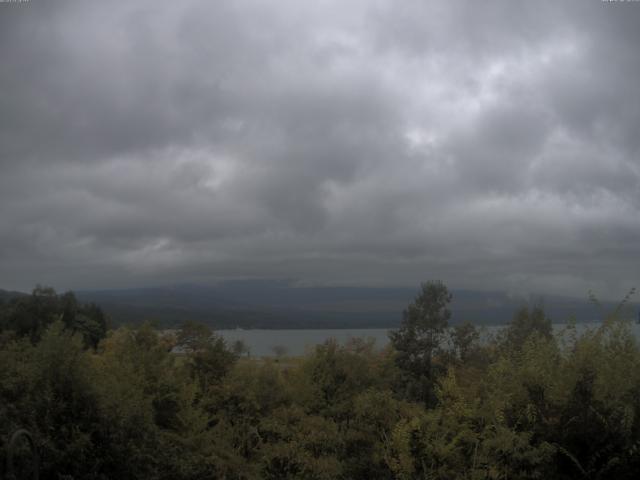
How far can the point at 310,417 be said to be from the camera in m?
18.9

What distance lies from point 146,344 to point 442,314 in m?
26.6

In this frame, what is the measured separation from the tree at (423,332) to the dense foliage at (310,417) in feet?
63.4

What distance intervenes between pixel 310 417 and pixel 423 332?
23619mm

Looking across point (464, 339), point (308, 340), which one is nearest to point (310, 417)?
point (308, 340)

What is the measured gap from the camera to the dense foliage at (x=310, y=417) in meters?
11.7

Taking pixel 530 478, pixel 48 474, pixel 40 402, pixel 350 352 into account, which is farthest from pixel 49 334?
pixel 350 352

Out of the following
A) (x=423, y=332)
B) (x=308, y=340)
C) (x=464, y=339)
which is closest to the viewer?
(x=308, y=340)

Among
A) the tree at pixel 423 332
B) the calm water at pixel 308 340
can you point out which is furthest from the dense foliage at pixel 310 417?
the tree at pixel 423 332

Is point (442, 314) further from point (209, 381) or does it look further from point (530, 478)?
point (530, 478)

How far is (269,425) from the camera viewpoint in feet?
59.4

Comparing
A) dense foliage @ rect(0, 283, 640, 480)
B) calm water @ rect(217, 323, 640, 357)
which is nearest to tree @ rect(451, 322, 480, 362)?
calm water @ rect(217, 323, 640, 357)

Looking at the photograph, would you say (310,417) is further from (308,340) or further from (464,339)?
(464,339)

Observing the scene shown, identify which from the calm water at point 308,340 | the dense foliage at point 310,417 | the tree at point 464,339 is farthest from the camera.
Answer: the tree at point 464,339

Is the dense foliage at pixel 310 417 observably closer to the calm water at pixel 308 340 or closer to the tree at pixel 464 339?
the calm water at pixel 308 340
